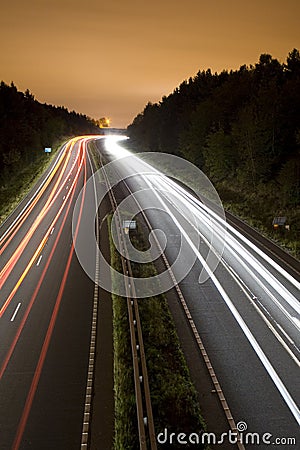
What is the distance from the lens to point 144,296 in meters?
22.9

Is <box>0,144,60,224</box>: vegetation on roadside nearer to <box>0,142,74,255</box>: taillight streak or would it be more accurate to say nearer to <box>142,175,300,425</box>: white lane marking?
<box>0,142,74,255</box>: taillight streak

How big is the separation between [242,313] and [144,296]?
498 cm

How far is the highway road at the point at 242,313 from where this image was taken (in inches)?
561

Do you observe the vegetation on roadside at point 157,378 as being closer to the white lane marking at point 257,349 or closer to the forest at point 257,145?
the white lane marking at point 257,349

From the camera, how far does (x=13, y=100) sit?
100375 millimetres

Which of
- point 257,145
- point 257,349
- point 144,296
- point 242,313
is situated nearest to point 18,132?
point 257,145

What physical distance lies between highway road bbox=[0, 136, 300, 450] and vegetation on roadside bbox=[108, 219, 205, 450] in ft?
3.98

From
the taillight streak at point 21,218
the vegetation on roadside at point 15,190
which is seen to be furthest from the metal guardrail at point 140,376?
the vegetation on roadside at point 15,190

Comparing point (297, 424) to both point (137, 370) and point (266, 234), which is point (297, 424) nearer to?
point (137, 370)

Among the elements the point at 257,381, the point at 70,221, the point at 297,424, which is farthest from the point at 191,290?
the point at 70,221

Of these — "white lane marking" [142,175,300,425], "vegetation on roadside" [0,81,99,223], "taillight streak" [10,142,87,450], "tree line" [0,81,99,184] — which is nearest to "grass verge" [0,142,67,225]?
"vegetation on roadside" [0,81,99,223]

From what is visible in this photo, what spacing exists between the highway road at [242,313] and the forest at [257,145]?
4222 mm

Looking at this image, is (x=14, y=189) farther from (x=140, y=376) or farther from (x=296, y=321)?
(x=140, y=376)

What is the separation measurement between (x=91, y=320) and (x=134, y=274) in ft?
19.5
